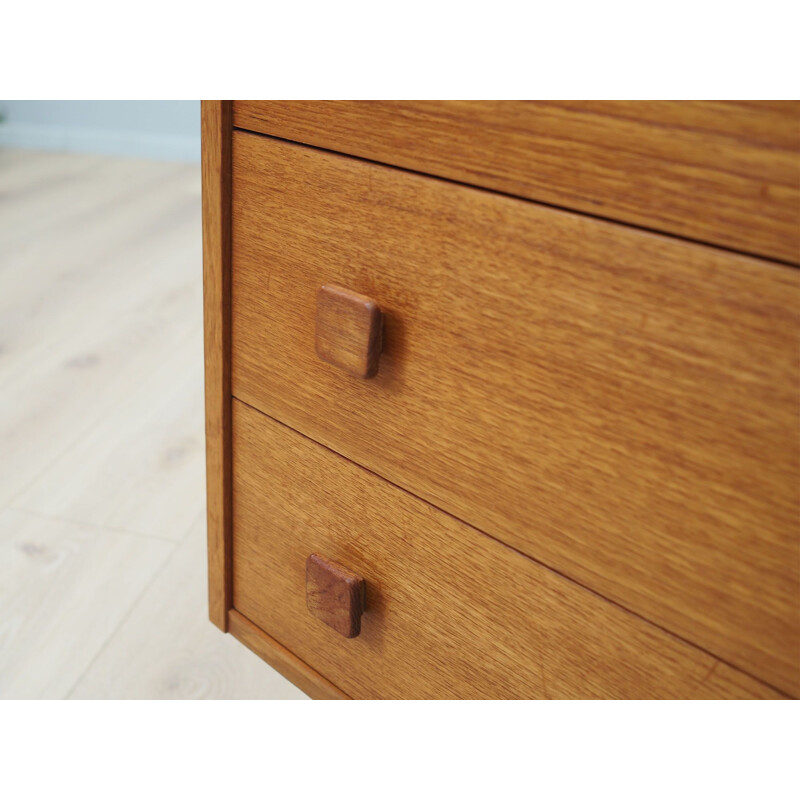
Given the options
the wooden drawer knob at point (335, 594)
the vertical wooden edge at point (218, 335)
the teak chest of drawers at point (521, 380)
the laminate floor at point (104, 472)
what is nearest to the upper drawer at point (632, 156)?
the teak chest of drawers at point (521, 380)

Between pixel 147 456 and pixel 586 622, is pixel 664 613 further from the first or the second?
pixel 147 456

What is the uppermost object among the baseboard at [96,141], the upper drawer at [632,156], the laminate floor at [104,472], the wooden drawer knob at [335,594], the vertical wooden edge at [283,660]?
the upper drawer at [632,156]

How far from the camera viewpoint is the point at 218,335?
45cm

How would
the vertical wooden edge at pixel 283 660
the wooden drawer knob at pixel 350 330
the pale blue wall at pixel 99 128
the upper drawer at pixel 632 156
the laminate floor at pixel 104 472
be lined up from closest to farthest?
the upper drawer at pixel 632 156 → the wooden drawer knob at pixel 350 330 → the vertical wooden edge at pixel 283 660 → the laminate floor at pixel 104 472 → the pale blue wall at pixel 99 128

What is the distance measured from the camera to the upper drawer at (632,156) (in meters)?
0.23

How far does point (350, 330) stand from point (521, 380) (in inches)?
3.4

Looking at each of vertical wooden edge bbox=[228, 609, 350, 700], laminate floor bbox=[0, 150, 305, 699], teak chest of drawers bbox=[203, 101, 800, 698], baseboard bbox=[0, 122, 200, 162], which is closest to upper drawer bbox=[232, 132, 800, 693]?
teak chest of drawers bbox=[203, 101, 800, 698]

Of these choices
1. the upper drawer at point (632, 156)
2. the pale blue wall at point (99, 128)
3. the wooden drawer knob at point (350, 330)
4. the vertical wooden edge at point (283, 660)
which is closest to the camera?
the upper drawer at point (632, 156)

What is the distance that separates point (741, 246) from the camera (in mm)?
242

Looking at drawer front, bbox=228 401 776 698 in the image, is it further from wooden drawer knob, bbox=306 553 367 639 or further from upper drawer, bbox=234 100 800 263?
upper drawer, bbox=234 100 800 263

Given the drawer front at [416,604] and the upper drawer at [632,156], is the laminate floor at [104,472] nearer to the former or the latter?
the drawer front at [416,604]

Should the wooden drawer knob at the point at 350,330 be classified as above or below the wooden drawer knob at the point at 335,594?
above

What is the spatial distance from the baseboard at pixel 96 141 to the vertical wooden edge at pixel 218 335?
75.4 inches

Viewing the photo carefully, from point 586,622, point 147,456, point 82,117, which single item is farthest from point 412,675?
point 82,117
